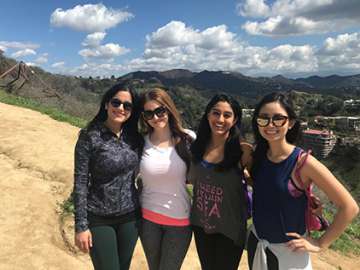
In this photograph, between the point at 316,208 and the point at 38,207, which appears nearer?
the point at 316,208

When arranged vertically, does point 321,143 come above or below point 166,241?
below

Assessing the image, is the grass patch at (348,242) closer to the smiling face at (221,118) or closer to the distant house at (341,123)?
the smiling face at (221,118)

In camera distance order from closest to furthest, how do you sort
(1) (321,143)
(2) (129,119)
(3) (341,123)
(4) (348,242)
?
(2) (129,119) → (4) (348,242) → (1) (321,143) → (3) (341,123)

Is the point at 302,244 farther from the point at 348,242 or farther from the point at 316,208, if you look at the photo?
the point at 348,242

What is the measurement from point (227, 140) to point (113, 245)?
1.10 meters

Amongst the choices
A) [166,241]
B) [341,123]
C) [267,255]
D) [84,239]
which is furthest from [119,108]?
[341,123]

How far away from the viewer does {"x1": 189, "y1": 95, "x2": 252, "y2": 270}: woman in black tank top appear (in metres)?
2.60

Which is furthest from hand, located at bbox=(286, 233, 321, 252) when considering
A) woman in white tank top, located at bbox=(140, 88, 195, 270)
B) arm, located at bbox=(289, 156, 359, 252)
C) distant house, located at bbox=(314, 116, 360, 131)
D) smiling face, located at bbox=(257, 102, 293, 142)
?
distant house, located at bbox=(314, 116, 360, 131)

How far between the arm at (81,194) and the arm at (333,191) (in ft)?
4.58

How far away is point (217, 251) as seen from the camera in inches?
108

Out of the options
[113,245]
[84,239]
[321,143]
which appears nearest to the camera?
[84,239]

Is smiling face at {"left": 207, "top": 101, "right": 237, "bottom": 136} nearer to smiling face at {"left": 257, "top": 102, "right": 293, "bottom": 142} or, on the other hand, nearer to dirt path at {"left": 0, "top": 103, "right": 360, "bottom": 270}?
smiling face at {"left": 257, "top": 102, "right": 293, "bottom": 142}

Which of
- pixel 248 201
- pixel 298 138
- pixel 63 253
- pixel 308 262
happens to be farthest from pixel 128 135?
pixel 63 253

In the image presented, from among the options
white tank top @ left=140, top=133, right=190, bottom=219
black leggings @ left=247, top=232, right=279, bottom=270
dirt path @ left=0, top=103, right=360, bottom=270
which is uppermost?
white tank top @ left=140, top=133, right=190, bottom=219
